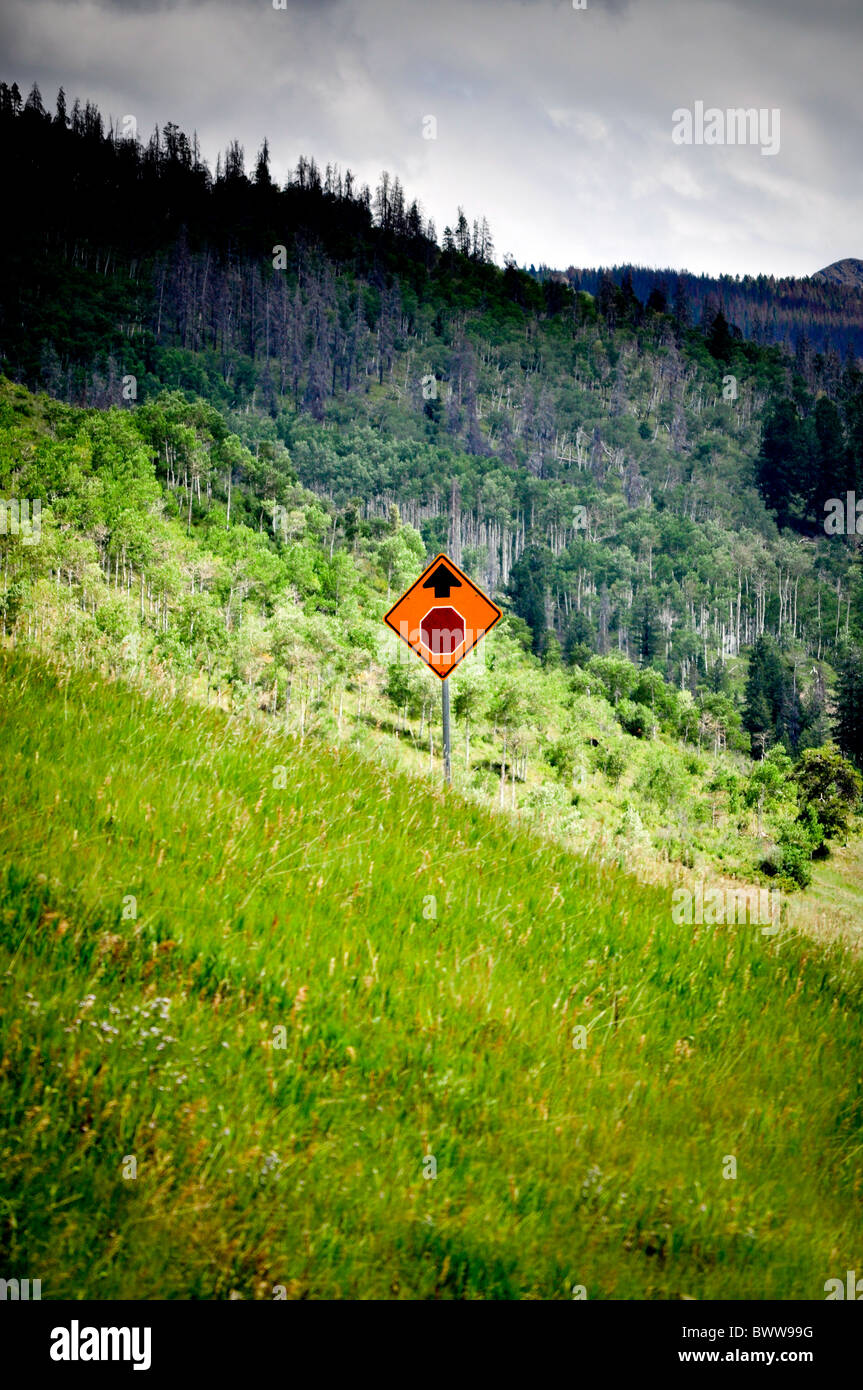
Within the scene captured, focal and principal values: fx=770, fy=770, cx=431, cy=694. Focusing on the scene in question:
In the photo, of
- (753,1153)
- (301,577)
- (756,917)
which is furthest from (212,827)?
(301,577)

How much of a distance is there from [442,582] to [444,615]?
543mm

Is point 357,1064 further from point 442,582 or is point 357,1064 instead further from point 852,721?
point 852,721

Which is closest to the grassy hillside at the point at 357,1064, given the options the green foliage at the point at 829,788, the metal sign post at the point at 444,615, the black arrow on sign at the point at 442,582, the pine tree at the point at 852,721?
the metal sign post at the point at 444,615

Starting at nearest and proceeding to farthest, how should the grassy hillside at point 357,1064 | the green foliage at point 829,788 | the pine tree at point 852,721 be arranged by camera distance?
the grassy hillside at point 357,1064, the green foliage at point 829,788, the pine tree at point 852,721

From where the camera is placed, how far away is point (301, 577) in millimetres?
148375

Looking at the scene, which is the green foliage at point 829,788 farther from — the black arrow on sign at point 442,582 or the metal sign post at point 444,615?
the black arrow on sign at point 442,582

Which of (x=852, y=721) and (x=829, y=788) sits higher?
(x=852, y=721)

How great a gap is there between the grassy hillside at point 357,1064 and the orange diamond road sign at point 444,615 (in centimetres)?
657

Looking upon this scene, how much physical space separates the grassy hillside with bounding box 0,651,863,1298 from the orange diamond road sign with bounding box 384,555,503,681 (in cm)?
657

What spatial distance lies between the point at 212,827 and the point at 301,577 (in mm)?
147269

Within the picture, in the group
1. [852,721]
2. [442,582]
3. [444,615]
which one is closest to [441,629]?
[444,615]

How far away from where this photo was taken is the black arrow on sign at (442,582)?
41.0 feet

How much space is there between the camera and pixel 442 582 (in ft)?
41.6
